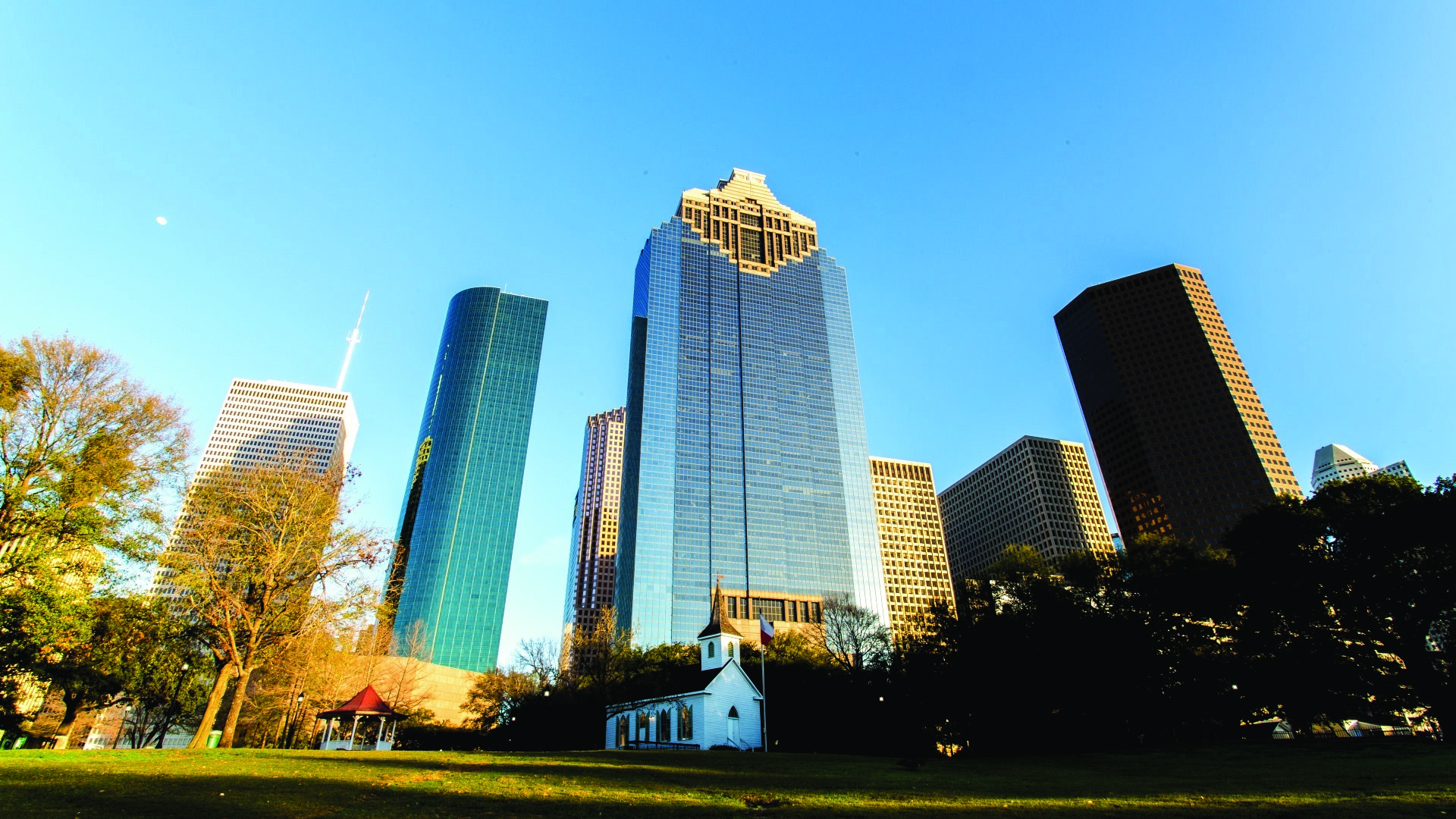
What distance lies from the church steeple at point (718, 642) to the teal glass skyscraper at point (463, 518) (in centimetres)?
12442

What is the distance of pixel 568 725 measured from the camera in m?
67.2

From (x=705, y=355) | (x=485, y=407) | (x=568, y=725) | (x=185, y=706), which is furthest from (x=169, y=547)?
(x=485, y=407)

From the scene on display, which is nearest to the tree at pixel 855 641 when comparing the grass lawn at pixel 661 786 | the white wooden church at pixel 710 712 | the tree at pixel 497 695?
the white wooden church at pixel 710 712

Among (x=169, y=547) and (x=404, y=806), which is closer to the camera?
(x=404, y=806)

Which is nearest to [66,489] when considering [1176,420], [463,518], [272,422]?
[463,518]

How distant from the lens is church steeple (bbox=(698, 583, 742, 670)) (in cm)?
→ 5869

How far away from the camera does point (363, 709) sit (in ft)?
148

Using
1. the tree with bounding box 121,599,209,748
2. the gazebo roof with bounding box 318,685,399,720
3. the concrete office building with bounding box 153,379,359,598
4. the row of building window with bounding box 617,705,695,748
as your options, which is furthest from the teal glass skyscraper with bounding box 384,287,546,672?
the gazebo roof with bounding box 318,685,399,720

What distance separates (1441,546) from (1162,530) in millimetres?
144123

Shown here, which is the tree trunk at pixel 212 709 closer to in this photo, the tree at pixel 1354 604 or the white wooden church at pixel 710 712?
the white wooden church at pixel 710 712

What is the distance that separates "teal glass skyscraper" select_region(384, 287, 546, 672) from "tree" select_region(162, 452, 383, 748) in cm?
14064

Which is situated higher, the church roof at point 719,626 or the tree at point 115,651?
the church roof at point 719,626

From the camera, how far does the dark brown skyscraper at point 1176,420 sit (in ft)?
561

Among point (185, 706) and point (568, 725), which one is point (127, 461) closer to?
point (185, 706)
